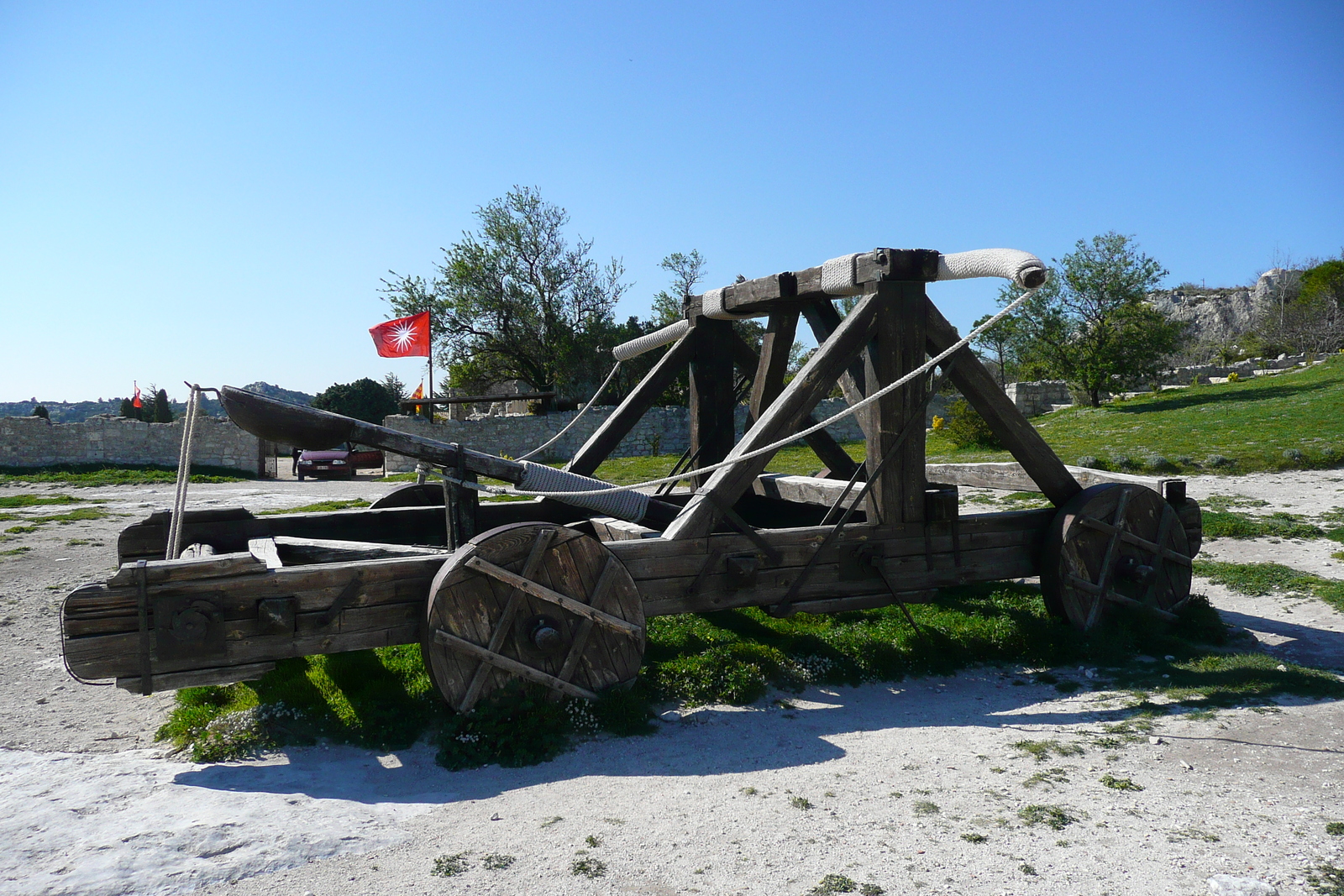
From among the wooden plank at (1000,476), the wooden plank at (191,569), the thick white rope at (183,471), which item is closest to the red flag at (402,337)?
the wooden plank at (1000,476)

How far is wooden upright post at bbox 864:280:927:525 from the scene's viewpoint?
482cm

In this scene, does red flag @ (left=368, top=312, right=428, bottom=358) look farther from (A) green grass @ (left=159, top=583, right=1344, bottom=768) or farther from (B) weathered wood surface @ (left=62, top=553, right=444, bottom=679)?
(B) weathered wood surface @ (left=62, top=553, right=444, bottom=679)

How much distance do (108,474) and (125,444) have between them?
10.4 feet

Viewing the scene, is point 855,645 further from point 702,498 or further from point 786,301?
point 786,301

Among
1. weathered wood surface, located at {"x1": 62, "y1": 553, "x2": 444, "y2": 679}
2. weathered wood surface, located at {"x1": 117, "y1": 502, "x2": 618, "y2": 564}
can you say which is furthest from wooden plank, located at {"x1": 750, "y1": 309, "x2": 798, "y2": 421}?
weathered wood surface, located at {"x1": 62, "y1": 553, "x2": 444, "y2": 679}

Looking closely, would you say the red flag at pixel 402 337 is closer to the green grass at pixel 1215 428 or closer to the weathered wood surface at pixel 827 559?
the green grass at pixel 1215 428

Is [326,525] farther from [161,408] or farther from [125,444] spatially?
[161,408]

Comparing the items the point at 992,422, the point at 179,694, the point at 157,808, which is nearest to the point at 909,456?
the point at 992,422

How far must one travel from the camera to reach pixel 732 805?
3244mm

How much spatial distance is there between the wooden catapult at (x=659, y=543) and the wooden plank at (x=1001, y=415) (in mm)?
16

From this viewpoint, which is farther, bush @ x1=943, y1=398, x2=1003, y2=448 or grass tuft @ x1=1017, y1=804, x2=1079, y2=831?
bush @ x1=943, y1=398, x2=1003, y2=448

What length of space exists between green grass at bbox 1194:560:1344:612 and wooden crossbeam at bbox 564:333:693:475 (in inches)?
190

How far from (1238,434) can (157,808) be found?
708 inches

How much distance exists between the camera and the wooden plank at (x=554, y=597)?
12.5 feet
